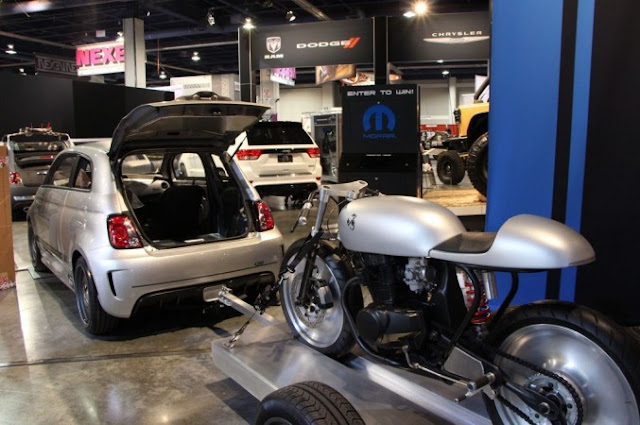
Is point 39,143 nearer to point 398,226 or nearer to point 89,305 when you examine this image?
point 89,305

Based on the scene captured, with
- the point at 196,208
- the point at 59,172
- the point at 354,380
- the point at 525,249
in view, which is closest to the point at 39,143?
the point at 59,172

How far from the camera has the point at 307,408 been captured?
1919mm

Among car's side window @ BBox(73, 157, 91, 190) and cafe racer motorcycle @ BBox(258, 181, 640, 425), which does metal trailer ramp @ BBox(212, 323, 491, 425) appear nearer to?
cafe racer motorcycle @ BBox(258, 181, 640, 425)

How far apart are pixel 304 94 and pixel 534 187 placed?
2761cm

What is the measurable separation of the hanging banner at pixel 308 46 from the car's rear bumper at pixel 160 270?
20.3ft

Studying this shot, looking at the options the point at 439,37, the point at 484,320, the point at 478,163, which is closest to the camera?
the point at 484,320

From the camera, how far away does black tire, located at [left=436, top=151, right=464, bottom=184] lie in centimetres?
865

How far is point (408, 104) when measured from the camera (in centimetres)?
584

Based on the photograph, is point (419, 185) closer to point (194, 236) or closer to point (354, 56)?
point (194, 236)

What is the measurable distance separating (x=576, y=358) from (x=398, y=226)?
2.54 feet

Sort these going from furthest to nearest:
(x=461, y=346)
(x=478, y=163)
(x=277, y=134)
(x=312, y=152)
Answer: (x=277, y=134) < (x=312, y=152) < (x=478, y=163) < (x=461, y=346)

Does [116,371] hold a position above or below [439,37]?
below

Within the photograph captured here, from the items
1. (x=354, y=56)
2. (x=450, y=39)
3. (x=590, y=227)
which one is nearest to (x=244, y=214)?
(x=590, y=227)

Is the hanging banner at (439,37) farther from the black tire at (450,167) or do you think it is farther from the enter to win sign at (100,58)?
the enter to win sign at (100,58)
